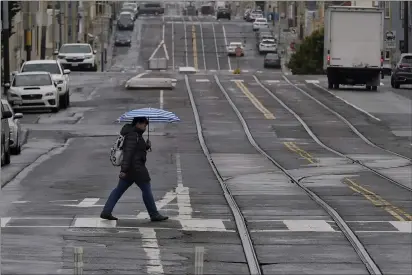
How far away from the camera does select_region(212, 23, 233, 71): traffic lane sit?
108 m

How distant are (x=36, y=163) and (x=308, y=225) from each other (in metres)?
12.7

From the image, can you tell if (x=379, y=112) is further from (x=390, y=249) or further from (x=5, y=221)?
(x=390, y=249)

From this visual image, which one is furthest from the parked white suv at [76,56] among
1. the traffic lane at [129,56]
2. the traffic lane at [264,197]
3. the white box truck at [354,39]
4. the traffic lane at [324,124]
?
the traffic lane at [264,197]

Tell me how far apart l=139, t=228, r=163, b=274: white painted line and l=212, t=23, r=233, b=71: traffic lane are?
288 ft

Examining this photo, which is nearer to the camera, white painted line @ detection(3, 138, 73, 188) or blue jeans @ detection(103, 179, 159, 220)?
blue jeans @ detection(103, 179, 159, 220)

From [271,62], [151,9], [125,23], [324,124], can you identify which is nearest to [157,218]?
[324,124]

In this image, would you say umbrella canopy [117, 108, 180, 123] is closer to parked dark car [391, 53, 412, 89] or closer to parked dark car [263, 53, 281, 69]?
parked dark car [391, 53, 412, 89]

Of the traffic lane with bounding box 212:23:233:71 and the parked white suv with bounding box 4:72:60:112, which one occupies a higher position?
the traffic lane with bounding box 212:23:233:71

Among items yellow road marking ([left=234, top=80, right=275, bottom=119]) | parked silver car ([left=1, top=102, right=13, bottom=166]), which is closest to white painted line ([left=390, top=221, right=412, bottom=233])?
parked silver car ([left=1, top=102, right=13, bottom=166])

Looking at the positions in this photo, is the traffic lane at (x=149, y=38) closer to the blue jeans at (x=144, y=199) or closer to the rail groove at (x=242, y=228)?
the rail groove at (x=242, y=228)

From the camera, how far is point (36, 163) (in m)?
29.5

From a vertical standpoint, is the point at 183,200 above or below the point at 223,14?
below

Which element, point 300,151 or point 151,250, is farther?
point 300,151

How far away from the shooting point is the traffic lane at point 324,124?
34.7 m
